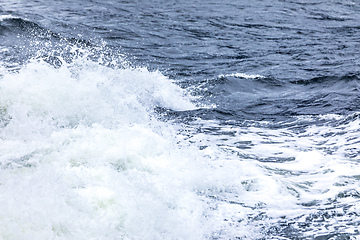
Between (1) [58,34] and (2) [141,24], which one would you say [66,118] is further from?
(2) [141,24]

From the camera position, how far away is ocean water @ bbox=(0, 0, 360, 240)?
15.2 ft

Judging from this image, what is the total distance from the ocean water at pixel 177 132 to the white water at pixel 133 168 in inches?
0.7

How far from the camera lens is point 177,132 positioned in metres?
6.91

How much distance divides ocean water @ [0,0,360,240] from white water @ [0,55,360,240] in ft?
0.06

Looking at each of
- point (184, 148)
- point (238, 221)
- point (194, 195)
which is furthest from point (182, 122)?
point (238, 221)

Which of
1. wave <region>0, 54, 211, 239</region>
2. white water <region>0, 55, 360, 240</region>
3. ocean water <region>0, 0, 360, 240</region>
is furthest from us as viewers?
ocean water <region>0, 0, 360, 240</region>

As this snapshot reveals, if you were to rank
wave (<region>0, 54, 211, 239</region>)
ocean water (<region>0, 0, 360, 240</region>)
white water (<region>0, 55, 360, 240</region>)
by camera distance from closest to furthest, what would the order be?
wave (<region>0, 54, 211, 239</region>) < white water (<region>0, 55, 360, 240</region>) < ocean water (<region>0, 0, 360, 240</region>)

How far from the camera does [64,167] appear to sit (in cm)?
530

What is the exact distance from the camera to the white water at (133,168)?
445 cm

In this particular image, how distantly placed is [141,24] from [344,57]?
17.9ft

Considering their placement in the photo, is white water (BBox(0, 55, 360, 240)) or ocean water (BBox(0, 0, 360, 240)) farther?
ocean water (BBox(0, 0, 360, 240))

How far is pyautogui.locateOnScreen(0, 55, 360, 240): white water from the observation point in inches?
175

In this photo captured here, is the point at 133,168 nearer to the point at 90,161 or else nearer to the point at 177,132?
the point at 90,161

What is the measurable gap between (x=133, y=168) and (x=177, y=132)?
1472 millimetres
